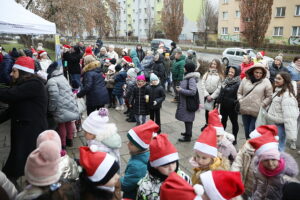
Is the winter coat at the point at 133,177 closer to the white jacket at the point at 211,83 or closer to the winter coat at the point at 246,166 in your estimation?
the winter coat at the point at 246,166

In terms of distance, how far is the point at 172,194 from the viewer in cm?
162

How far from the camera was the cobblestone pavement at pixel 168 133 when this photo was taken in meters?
4.71

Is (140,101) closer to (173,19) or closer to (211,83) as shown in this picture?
(211,83)

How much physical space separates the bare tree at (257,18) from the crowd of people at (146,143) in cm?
2150

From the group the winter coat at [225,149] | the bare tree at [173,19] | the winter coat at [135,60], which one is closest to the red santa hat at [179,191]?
the winter coat at [225,149]

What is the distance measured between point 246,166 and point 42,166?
2.29 metres

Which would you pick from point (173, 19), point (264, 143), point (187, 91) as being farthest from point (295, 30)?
point (264, 143)

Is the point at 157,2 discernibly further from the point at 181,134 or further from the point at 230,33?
the point at 181,134

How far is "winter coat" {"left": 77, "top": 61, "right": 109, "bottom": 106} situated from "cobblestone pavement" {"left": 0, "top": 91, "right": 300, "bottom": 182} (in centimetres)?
98

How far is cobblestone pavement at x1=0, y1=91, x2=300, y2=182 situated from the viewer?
471cm

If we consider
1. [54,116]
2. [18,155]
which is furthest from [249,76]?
[18,155]

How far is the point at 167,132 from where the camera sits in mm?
6109

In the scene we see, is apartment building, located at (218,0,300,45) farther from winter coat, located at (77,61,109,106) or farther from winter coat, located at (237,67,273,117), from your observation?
winter coat, located at (77,61,109,106)

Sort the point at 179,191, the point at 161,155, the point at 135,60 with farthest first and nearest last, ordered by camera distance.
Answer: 1. the point at 135,60
2. the point at 161,155
3. the point at 179,191
